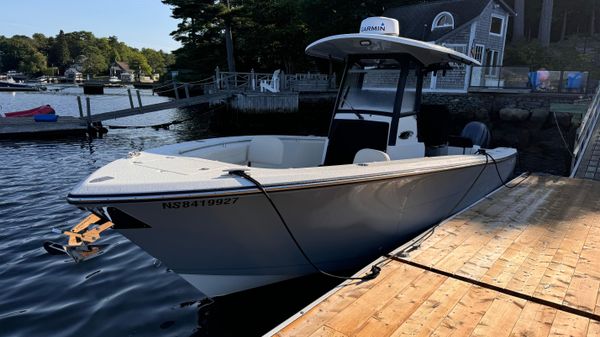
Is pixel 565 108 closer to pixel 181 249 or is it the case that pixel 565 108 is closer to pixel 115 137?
pixel 181 249

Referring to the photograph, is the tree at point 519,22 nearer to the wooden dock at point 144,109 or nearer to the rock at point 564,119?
the rock at point 564,119

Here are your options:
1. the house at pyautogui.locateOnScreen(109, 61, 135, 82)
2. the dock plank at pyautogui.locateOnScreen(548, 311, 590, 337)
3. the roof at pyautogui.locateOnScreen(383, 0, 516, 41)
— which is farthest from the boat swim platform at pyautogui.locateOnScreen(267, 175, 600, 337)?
the house at pyautogui.locateOnScreen(109, 61, 135, 82)

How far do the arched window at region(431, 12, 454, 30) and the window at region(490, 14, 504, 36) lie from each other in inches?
140

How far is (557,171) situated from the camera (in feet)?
41.5

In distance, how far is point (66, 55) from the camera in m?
123

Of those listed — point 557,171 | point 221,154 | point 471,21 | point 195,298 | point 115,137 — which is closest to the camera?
point 195,298

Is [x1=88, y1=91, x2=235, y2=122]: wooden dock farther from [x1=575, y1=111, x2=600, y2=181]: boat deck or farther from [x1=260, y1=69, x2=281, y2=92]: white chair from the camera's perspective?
[x1=575, y1=111, x2=600, y2=181]: boat deck

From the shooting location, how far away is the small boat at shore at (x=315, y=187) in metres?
3.49

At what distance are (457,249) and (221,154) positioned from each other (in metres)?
3.34

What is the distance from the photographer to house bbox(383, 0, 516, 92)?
843 inches

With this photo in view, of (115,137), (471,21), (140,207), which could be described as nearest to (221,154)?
Result: (140,207)

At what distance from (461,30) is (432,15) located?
2731 mm

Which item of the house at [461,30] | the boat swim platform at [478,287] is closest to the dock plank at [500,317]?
the boat swim platform at [478,287]

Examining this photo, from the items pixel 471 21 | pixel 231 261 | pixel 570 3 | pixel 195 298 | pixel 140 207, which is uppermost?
pixel 570 3
